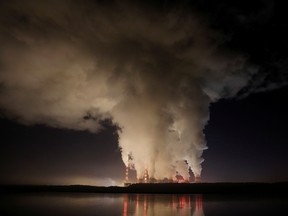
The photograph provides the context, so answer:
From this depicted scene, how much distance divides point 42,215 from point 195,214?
48.4 feet

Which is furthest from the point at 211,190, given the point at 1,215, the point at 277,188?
the point at 1,215

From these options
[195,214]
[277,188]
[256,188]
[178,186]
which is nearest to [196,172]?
[178,186]

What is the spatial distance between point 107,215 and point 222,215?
10.9 m

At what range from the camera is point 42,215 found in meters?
29.6

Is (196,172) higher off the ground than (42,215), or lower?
higher

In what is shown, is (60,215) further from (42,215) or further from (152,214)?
(152,214)

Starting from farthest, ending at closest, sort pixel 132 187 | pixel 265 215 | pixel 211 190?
pixel 132 187, pixel 211 190, pixel 265 215

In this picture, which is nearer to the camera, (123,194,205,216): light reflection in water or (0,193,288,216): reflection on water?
(123,194,205,216): light reflection in water

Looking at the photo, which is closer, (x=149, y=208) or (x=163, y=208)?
(x=163, y=208)

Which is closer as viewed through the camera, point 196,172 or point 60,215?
point 60,215

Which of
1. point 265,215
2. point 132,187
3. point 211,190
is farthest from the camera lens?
point 132,187

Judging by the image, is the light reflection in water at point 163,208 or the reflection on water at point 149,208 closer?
the light reflection in water at point 163,208

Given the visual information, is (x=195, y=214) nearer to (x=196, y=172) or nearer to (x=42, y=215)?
(x=42, y=215)

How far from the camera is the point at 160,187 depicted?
323 feet
